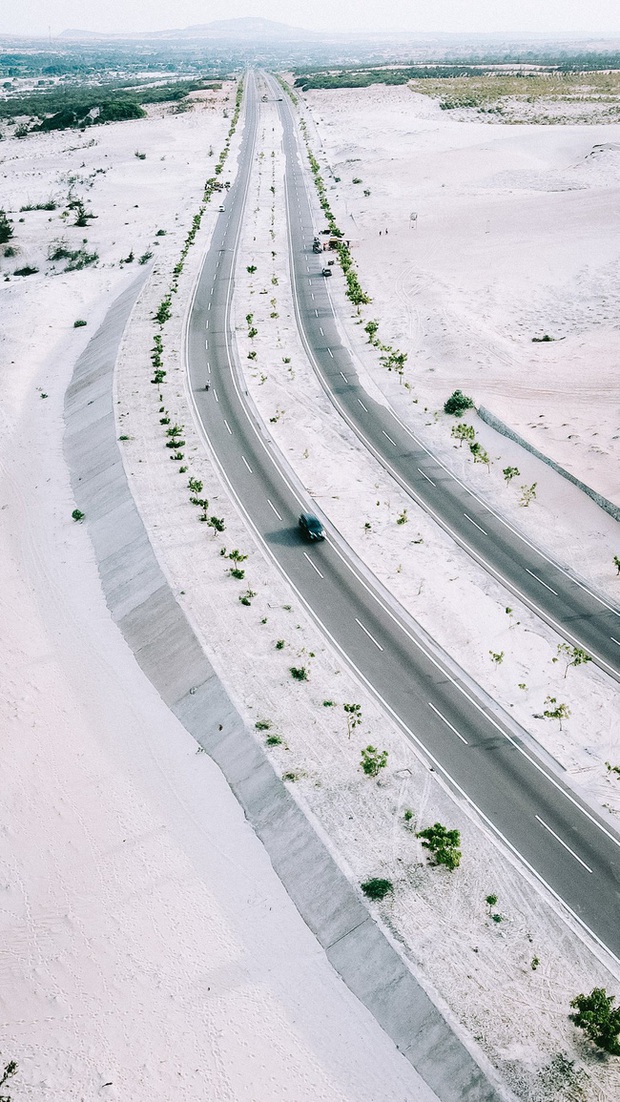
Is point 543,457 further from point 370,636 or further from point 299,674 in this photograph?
point 299,674

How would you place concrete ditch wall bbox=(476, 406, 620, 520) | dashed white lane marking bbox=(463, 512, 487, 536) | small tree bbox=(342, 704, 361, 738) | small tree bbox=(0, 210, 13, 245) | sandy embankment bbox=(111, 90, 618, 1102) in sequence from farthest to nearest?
small tree bbox=(0, 210, 13, 245) → concrete ditch wall bbox=(476, 406, 620, 520) → dashed white lane marking bbox=(463, 512, 487, 536) → small tree bbox=(342, 704, 361, 738) → sandy embankment bbox=(111, 90, 618, 1102)

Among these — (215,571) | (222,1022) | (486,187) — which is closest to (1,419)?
(215,571)

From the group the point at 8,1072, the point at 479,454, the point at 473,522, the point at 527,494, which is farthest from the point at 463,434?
the point at 8,1072

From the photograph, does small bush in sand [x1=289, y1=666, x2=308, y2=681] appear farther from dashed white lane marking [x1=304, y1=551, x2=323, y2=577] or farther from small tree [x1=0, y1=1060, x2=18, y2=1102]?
small tree [x1=0, y1=1060, x2=18, y2=1102]

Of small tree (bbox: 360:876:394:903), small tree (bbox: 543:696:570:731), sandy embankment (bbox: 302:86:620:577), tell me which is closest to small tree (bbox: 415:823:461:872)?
small tree (bbox: 360:876:394:903)

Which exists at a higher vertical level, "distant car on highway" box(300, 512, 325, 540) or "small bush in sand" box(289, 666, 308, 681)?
"distant car on highway" box(300, 512, 325, 540)

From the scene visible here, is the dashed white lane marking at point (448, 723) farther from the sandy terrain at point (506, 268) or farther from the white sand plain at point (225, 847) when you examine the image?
the sandy terrain at point (506, 268)
